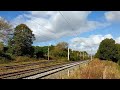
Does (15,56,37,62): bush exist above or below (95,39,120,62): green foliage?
below

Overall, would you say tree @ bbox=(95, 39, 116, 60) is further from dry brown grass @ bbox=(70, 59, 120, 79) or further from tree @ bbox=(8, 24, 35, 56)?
dry brown grass @ bbox=(70, 59, 120, 79)

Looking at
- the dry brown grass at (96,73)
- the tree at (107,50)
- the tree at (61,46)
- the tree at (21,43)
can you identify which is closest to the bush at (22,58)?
the tree at (21,43)

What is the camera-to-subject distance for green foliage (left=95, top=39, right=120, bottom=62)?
64.1m

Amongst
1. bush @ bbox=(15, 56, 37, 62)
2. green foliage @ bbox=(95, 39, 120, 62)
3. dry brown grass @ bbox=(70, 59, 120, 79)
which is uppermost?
green foliage @ bbox=(95, 39, 120, 62)

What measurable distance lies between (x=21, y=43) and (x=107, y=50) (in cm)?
2191

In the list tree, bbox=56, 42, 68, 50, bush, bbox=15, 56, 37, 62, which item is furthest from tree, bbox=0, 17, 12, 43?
tree, bbox=56, 42, 68, 50

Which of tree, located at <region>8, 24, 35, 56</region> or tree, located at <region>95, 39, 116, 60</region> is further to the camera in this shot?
tree, located at <region>95, 39, 116, 60</region>

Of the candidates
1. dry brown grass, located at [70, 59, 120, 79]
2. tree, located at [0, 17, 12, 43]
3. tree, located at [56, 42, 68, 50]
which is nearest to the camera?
dry brown grass, located at [70, 59, 120, 79]

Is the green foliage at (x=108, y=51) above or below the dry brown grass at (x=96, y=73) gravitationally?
above

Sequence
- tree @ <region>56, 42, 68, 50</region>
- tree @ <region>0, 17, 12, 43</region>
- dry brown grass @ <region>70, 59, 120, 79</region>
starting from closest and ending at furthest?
dry brown grass @ <region>70, 59, 120, 79</region> < tree @ <region>0, 17, 12, 43</region> < tree @ <region>56, 42, 68, 50</region>

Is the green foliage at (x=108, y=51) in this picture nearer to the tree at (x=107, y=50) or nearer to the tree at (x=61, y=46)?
the tree at (x=107, y=50)

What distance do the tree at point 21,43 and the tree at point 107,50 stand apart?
18021mm

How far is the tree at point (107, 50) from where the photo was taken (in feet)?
210
